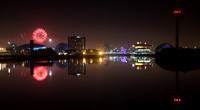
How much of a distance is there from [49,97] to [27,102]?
1190mm

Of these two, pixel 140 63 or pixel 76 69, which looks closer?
pixel 76 69

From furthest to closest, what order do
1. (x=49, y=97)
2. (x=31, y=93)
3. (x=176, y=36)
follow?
(x=176, y=36) → (x=31, y=93) → (x=49, y=97)

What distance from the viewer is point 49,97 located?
28.3 ft

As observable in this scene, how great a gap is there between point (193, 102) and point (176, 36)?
68329mm

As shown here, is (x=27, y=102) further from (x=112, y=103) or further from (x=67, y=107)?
(x=112, y=103)

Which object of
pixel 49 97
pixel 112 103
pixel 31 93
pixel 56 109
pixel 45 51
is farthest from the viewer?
pixel 45 51

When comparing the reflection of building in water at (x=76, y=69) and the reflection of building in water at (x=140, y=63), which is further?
the reflection of building in water at (x=140, y=63)

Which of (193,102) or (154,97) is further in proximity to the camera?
(154,97)

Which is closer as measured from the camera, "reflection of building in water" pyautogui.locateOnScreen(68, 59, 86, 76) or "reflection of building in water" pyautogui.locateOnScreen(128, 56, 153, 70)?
"reflection of building in water" pyautogui.locateOnScreen(68, 59, 86, 76)

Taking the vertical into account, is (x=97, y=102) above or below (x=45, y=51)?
below

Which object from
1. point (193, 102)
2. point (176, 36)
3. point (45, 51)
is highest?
point (176, 36)

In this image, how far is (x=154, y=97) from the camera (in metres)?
8.79

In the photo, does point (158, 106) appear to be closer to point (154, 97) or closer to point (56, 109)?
point (154, 97)

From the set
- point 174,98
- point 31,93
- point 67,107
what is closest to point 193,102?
point 174,98
